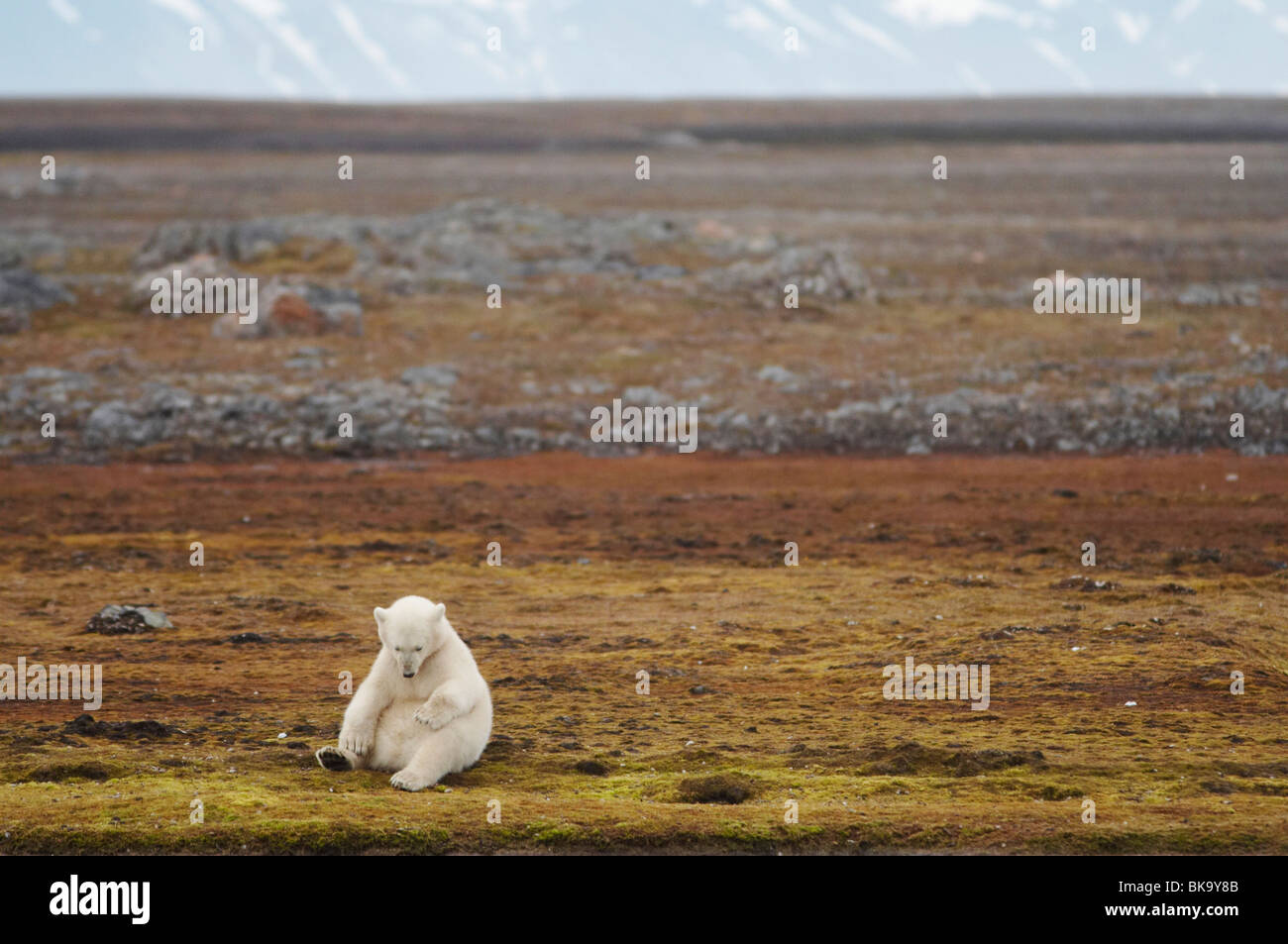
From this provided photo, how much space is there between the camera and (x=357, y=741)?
1072 cm

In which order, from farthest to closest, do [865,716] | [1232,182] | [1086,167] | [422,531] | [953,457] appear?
[1086,167]
[1232,182]
[953,457]
[422,531]
[865,716]

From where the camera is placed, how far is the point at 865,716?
13.3m

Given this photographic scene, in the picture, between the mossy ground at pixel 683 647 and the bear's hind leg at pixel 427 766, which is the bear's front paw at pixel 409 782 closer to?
the bear's hind leg at pixel 427 766

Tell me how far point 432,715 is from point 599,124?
379 feet

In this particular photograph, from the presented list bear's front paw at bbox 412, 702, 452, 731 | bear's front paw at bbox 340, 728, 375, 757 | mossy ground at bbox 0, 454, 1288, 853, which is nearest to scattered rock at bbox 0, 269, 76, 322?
mossy ground at bbox 0, 454, 1288, 853

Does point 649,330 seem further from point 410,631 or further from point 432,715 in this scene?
point 432,715

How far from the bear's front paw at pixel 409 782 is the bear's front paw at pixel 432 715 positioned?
1.35 feet

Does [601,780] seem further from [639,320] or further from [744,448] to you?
[639,320]

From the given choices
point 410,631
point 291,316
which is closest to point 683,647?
point 410,631

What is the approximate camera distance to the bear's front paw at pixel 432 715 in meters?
10.5

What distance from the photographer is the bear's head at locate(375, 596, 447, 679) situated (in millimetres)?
10445

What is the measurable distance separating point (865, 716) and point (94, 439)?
23.5 metres

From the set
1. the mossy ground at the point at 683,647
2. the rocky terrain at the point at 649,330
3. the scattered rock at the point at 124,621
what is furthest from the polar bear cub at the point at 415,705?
the rocky terrain at the point at 649,330

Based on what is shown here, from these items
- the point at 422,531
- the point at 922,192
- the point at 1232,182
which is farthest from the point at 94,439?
the point at 1232,182
